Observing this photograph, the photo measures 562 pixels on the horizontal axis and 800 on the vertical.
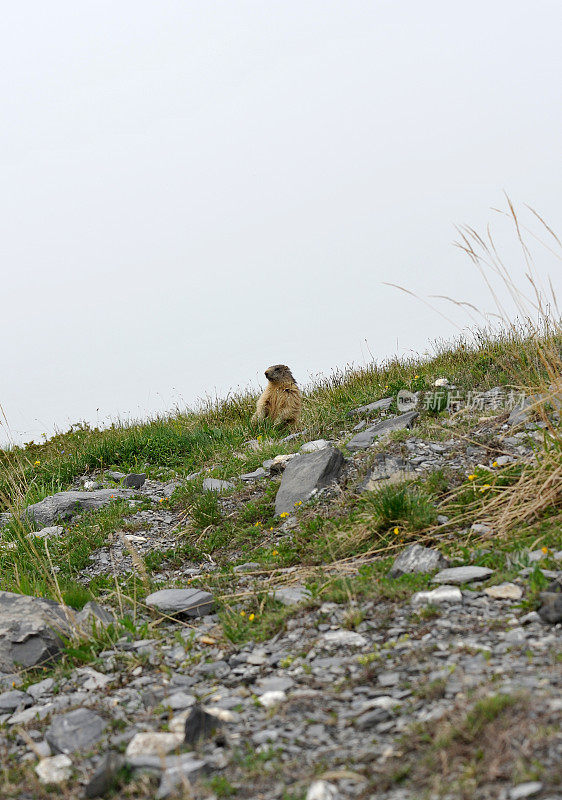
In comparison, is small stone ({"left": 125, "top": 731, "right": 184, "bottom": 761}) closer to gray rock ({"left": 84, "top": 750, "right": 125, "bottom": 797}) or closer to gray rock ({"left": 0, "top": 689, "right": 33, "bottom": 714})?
gray rock ({"left": 84, "top": 750, "right": 125, "bottom": 797})

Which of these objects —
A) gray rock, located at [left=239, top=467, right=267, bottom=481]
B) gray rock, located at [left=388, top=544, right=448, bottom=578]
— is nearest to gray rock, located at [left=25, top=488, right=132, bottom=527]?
gray rock, located at [left=239, top=467, right=267, bottom=481]

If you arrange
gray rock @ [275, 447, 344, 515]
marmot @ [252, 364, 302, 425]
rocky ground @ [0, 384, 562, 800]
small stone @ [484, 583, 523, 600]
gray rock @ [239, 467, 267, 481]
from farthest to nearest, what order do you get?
1. marmot @ [252, 364, 302, 425]
2. gray rock @ [239, 467, 267, 481]
3. gray rock @ [275, 447, 344, 515]
4. small stone @ [484, 583, 523, 600]
5. rocky ground @ [0, 384, 562, 800]

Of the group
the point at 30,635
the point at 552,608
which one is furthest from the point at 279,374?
the point at 552,608

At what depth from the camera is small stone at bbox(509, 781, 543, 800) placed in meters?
2.53

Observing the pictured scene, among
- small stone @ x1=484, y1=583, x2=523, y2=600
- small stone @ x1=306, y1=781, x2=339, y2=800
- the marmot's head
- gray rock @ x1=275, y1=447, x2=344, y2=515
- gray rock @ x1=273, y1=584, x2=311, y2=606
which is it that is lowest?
small stone @ x1=484, y1=583, x2=523, y2=600

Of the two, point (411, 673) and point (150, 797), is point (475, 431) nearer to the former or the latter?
point (411, 673)

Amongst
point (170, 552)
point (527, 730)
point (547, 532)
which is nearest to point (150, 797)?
point (527, 730)

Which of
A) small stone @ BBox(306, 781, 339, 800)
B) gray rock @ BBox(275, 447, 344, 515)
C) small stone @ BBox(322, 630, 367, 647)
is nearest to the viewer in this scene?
small stone @ BBox(306, 781, 339, 800)

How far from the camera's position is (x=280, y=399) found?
37.7ft

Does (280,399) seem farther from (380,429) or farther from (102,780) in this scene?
(102,780)

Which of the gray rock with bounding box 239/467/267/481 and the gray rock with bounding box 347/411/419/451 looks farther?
the gray rock with bounding box 239/467/267/481

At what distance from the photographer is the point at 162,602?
545 centimetres

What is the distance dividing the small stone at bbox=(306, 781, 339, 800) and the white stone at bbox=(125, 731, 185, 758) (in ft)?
2.71

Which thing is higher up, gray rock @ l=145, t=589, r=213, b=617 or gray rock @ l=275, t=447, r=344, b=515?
gray rock @ l=275, t=447, r=344, b=515
